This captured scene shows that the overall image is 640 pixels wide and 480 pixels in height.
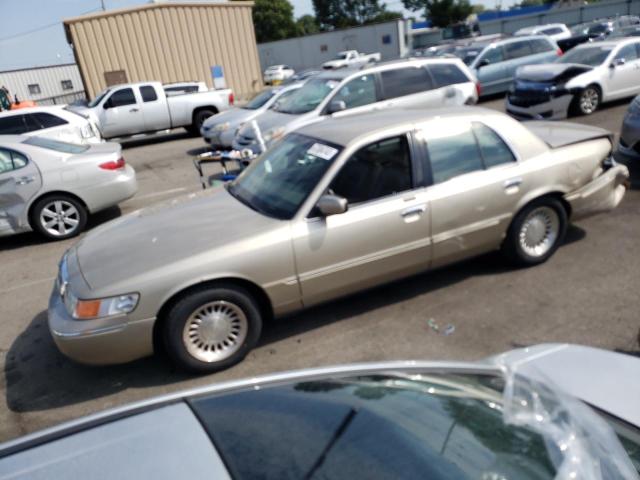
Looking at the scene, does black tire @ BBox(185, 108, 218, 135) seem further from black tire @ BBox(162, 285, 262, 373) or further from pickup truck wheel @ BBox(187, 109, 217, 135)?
black tire @ BBox(162, 285, 262, 373)

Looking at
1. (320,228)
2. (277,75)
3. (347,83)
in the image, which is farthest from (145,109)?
(277,75)

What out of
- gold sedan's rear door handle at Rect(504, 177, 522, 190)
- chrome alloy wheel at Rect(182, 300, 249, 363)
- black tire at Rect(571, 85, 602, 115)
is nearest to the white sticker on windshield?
chrome alloy wheel at Rect(182, 300, 249, 363)

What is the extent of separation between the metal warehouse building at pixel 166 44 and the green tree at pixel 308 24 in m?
56.6

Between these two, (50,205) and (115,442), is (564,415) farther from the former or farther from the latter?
(50,205)

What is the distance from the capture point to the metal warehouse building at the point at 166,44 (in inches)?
816

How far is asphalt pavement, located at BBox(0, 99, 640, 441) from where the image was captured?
12.2ft

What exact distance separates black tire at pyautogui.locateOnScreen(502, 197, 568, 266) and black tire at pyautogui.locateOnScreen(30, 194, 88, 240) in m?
5.59

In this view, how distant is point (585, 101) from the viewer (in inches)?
469

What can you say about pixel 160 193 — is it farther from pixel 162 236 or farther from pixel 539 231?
pixel 539 231

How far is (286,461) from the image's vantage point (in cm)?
135

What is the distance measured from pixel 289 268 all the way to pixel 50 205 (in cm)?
472

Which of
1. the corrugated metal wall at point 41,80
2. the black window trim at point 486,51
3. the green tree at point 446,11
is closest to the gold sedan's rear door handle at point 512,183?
the black window trim at point 486,51

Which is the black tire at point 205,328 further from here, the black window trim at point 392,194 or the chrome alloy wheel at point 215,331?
the black window trim at point 392,194

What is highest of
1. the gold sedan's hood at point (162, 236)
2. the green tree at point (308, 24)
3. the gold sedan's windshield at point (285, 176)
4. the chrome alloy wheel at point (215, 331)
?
the green tree at point (308, 24)
